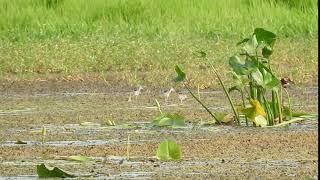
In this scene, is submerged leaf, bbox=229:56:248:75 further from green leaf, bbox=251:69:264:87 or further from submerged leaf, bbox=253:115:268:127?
submerged leaf, bbox=253:115:268:127

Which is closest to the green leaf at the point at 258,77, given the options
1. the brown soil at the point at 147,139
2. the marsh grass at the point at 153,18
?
the brown soil at the point at 147,139

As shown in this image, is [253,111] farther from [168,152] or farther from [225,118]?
[168,152]

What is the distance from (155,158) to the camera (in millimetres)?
6559

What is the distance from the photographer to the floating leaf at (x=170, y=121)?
788 centimetres

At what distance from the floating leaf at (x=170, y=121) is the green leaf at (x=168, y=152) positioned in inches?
54.8

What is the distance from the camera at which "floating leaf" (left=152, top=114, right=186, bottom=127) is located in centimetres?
788

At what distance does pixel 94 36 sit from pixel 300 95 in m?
3.50

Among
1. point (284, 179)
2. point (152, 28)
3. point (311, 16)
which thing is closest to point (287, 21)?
point (311, 16)

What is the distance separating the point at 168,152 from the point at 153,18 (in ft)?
26.0

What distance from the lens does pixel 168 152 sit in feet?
21.1

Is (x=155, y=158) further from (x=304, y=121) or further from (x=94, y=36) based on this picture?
(x=94, y=36)

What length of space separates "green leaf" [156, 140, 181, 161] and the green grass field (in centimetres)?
453

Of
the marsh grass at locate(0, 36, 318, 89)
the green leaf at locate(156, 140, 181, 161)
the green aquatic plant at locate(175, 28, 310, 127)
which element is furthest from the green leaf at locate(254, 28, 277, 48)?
the marsh grass at locate(0, 36, 318, 89)

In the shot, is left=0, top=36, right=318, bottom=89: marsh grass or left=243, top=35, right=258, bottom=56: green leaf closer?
left=243, top=35, right=258, bottom=56: green leaf
